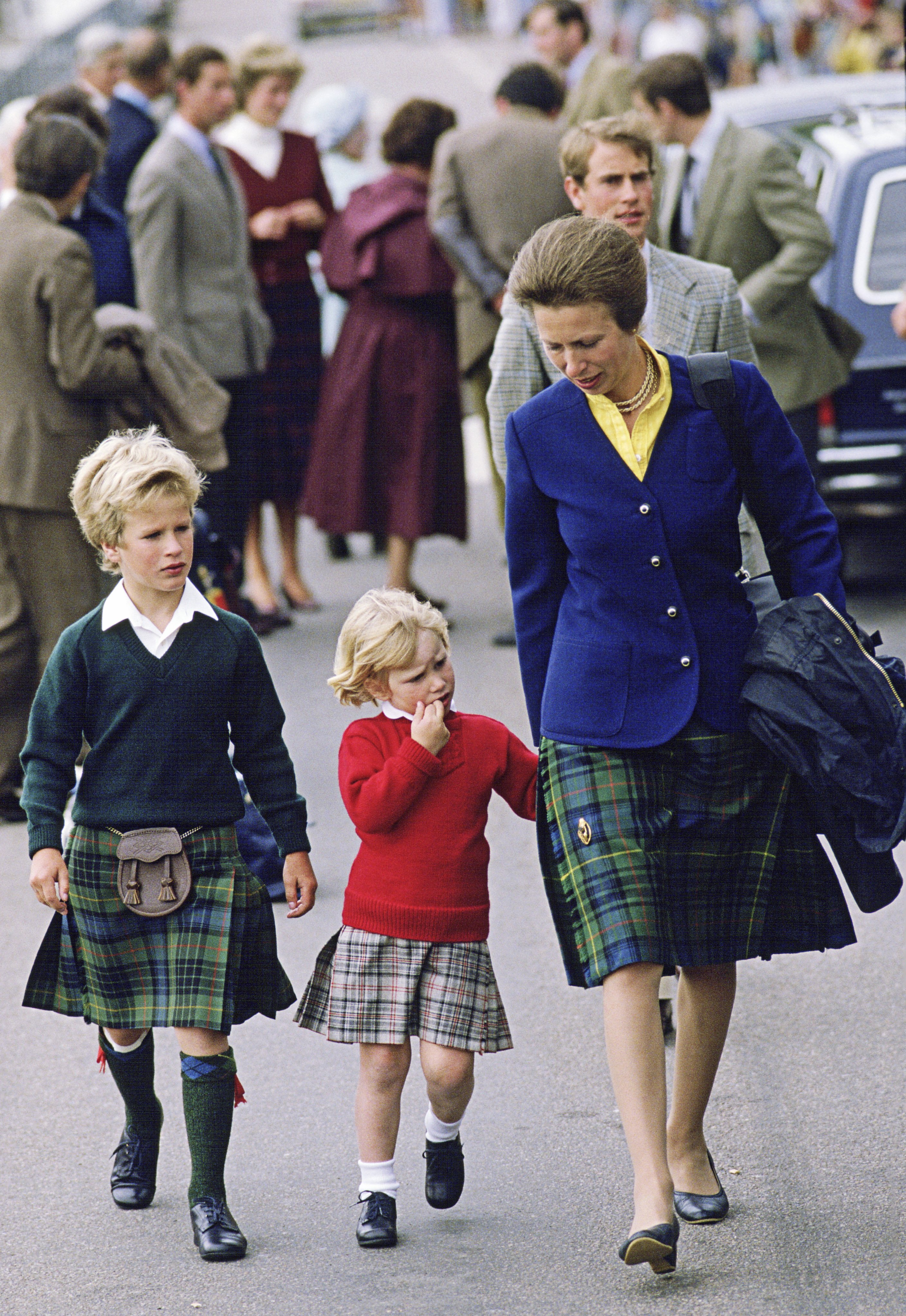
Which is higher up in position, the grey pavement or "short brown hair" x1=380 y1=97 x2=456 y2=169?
"short brown hair" x1=380 y1=97 x2=456 y2=169

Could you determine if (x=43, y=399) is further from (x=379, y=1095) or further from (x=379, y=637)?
(x=379, y=1095)

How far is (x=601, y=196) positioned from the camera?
4.52m

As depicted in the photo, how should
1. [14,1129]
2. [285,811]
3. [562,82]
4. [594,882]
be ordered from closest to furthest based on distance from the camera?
[594,882]
[285,811]
[14,1129]
[562,82]

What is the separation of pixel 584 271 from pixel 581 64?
9.50m

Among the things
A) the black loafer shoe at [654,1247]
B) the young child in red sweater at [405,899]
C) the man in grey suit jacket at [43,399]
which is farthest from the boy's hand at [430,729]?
the man in grey suit jacket at [43,399]

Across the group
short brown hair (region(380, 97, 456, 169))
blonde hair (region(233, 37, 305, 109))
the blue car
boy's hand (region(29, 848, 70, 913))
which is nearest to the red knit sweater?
boy's hand (region(29, 848, 70, 913))

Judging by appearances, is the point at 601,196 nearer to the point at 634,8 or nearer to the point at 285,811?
the point at 285,811

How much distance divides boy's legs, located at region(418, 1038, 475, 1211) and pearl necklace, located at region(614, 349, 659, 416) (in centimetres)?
119

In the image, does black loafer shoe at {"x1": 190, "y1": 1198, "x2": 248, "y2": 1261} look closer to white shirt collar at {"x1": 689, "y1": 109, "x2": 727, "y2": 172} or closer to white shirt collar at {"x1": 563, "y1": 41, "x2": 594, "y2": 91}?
white shirt collar at {"x1": 689, "y1": 109, "x2": 727, "y2": 172}

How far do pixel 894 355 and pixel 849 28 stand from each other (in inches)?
557

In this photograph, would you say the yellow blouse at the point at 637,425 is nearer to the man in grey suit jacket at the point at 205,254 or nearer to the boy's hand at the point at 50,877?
the boy's hand at the point at 50,877

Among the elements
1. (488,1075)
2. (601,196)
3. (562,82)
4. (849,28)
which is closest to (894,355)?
(562,82)

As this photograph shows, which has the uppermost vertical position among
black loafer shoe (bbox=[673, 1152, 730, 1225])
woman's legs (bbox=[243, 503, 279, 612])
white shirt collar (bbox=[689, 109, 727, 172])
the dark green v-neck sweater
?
white shirt collar (bbox=[689, 109, 727, 172])

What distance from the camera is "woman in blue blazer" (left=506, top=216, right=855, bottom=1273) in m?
3.40
